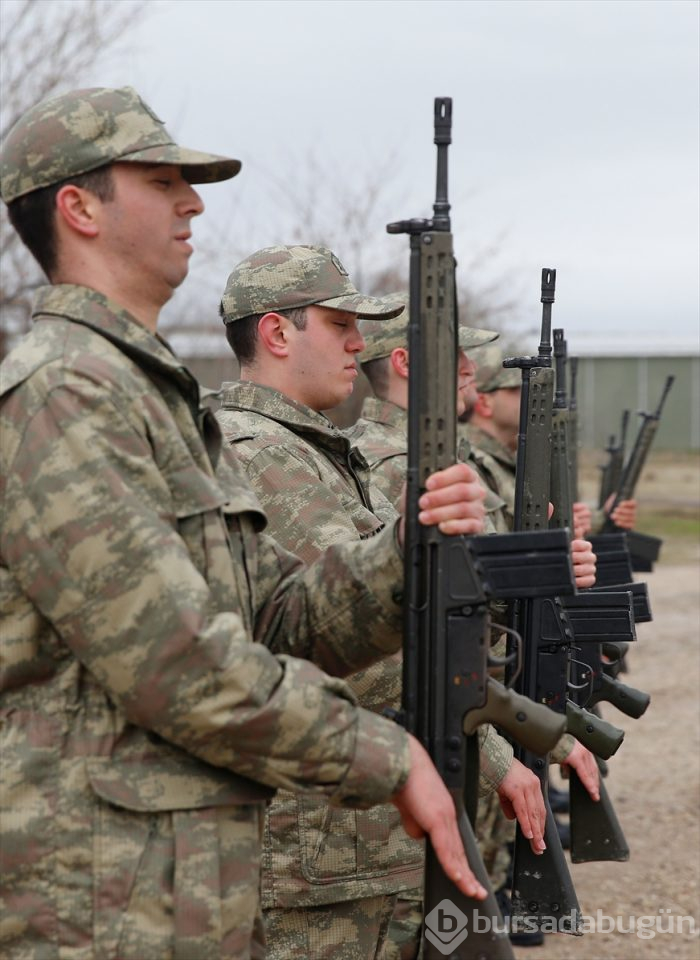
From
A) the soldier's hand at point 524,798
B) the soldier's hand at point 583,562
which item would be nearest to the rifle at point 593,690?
the soldier's hand at point 583,562

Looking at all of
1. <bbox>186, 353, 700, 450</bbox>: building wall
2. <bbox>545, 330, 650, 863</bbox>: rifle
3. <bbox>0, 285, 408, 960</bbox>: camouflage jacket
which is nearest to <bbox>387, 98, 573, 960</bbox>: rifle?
<bbox>0, 285, 408, 960</bbox>: camouflage jacket

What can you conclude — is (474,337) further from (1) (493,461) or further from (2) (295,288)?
(2) (295,288)

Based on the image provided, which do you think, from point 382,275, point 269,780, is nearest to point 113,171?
point 269,780

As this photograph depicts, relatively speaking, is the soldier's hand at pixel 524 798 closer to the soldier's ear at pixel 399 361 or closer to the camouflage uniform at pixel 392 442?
the camouflage uniform at pixel 392 442

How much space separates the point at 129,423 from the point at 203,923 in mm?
950

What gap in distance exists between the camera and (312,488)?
13.4 feet

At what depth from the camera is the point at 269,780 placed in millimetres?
2701

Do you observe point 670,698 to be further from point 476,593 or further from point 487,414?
point 476,593

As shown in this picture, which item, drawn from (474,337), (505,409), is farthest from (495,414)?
(474,337)

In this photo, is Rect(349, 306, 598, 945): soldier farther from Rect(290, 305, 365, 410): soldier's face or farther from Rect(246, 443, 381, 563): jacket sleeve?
Rect(246, 443, 381, 563): jacket sleeve

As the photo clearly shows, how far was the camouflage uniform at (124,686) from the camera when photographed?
8.45ft

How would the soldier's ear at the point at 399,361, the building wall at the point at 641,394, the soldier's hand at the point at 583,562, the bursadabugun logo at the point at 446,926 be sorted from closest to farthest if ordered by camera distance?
the bursadabugun logo at the point at 446,926 < the soldier's hand at the point at 583,562 < the soldier's ear at the point at 399,361 < the building wall at the point at 641,394

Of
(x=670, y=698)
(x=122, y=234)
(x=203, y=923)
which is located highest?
(x=122, y=234)

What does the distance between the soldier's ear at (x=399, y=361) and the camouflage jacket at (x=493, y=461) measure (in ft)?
4.40
